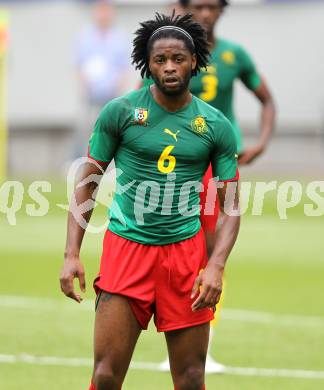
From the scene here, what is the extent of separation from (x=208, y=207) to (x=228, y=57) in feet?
4.99

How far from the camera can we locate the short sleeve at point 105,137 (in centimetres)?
686

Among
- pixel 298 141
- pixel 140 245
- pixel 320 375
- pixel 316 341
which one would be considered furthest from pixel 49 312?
pixel 298 141

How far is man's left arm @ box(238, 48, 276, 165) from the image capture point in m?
9.74

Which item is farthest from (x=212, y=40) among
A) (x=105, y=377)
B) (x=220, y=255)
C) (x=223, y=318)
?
(x=105, y=377)

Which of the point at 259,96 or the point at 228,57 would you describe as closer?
the point at 228,57

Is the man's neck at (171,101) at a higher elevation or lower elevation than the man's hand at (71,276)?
higher

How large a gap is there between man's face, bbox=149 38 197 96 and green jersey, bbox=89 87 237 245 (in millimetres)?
187

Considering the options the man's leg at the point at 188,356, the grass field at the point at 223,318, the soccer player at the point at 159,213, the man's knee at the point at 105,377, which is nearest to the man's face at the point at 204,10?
the soccer player at the point at 159,213

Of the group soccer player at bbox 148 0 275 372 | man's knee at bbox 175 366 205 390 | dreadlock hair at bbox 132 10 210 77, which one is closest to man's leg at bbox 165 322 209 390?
man's knee at bbox 175 366 205 390

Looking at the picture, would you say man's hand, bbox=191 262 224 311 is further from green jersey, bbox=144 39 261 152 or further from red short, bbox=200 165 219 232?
green jersey, bbox=144 39 261 152

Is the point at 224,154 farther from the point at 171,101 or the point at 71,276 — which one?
the point at 71,276

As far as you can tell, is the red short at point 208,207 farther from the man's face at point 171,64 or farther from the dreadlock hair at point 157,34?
the man's face at point 171,64

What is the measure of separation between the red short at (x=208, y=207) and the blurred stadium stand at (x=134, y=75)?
18.6 meters

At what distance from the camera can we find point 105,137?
689 cm
